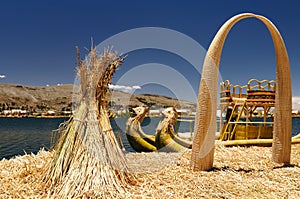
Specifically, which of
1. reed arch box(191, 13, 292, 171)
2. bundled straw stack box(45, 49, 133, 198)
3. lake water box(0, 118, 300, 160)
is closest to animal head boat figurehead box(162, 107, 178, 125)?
lake water box(0, 118, 300, 160)

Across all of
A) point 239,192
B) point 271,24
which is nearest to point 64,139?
point 239,192

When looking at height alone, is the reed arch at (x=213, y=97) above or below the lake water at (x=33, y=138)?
above

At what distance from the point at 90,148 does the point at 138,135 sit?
14.7 ft

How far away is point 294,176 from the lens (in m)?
4.98

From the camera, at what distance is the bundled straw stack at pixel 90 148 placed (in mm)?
3570

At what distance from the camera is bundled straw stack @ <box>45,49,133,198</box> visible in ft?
11.7

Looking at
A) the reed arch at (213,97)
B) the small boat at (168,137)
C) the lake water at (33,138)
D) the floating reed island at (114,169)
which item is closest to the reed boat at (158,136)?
the small boat at (168,137)

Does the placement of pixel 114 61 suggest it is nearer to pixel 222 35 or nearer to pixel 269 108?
pixel 222 35

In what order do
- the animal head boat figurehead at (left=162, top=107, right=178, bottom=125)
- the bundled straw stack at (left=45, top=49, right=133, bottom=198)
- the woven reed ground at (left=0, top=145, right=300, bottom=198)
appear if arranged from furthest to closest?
1. the animal head boat figurehead at (left=162, top=107, right=178, bottom=125)
2. the woven reed ground at (left=0, top=145, right=300, bottom=198)
3. the bundled straw stack at (left=45, top=49, right=133, bottom=198)

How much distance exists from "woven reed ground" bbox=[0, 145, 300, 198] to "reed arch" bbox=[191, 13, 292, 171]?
0.41m

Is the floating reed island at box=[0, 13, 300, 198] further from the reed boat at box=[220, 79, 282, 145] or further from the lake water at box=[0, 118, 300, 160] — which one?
the reed boat at box=[220, 79, 282, 145]

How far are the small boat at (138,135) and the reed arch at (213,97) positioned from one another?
125 inches

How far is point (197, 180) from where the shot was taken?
436cm

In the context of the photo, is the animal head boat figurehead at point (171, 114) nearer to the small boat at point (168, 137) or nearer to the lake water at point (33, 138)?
the small boat at point (168, 137)
